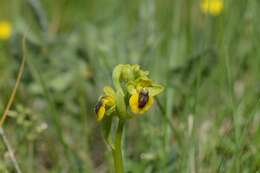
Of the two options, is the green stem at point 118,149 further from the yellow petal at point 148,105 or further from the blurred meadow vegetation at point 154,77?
the blurred meadow vegetation at point 154,77

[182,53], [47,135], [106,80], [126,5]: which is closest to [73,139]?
[47,135]

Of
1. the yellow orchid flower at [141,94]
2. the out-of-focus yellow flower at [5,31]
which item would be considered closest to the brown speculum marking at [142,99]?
the yellow orchid flower at [141,94]

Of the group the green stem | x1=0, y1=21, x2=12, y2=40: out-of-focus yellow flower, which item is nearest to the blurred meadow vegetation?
x1=0, y1=21, x2=12, y2=40: out-of-focus yellow flower

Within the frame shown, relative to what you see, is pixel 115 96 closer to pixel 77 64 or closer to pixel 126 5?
pixel 77 64

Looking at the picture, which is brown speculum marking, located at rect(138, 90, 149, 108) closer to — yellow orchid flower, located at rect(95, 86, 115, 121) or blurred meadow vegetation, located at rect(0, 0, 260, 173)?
yellow orchid flower, located at rect(95, 86, 115, 121)

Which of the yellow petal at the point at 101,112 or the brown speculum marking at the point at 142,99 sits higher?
the brown speculum marking at the point at 142,99

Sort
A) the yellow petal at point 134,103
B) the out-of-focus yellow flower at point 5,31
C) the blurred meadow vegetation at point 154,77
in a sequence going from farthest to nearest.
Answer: the out-of-focus yellow flower at point 5,31 < the blurred meadow vegetation at point 154,77 < the yellow petal at point 134,103
